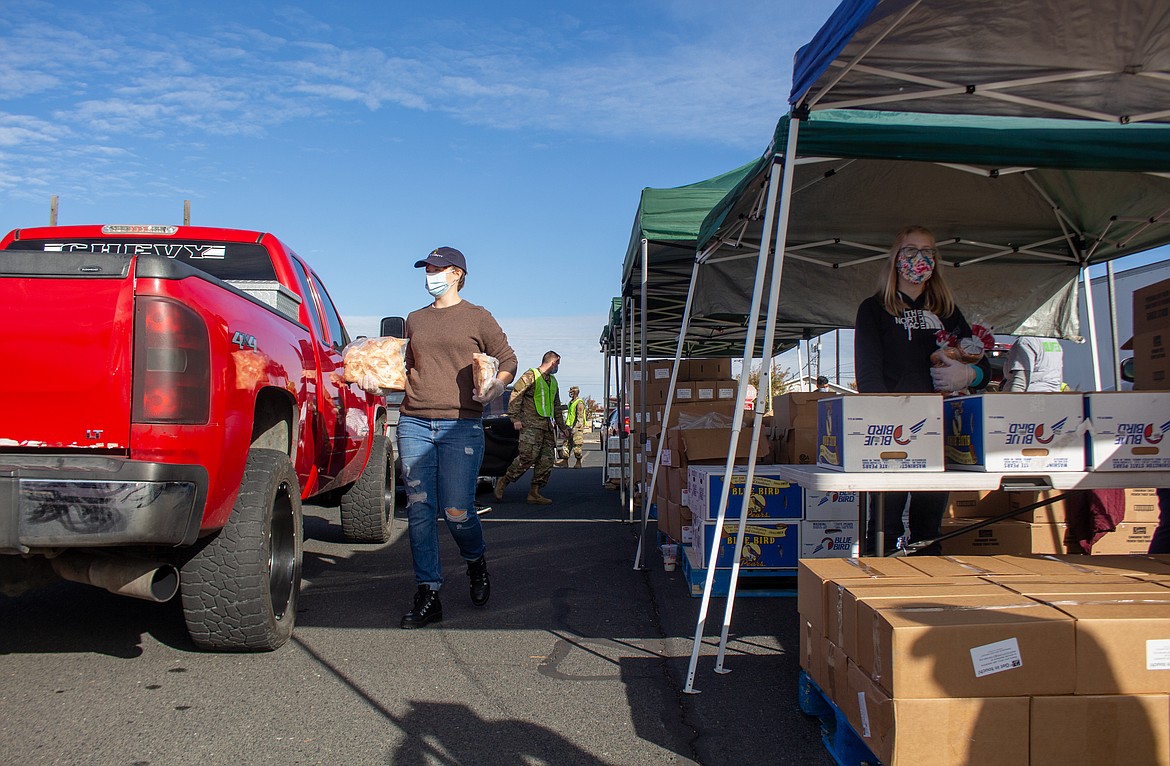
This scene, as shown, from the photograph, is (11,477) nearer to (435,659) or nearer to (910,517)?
(435,659)

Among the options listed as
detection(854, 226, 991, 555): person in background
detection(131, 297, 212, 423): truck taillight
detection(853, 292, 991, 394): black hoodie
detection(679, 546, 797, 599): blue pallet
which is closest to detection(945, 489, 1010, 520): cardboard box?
detection(679, 546, 797, 599): blue pallet

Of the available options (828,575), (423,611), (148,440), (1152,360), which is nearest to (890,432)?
(828,575)

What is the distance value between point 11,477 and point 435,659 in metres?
1.90

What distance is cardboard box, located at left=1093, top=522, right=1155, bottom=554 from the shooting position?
5.31m

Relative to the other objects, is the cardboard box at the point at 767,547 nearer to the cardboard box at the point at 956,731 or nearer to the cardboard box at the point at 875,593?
the cardboard box at the point at 875,593

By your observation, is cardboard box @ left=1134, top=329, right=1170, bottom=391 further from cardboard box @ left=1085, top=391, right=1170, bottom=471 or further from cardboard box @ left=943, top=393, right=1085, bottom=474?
cardboard box @ left=943, top=393, right=1085, bottom=474

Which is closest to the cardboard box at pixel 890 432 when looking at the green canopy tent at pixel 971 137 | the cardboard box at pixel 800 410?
the green canopy tent at pixel 971 137

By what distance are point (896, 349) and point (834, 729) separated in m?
1.77

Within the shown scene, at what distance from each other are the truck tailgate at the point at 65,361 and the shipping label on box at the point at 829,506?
3852 mm

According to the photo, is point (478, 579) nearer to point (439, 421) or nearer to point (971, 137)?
point (439, 421)

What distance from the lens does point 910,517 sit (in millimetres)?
3984

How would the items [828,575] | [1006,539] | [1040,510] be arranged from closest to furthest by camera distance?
[828,575]
[1006,539]
[1040,510]

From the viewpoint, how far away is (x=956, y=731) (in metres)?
2.28

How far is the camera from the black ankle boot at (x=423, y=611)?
4441mm
